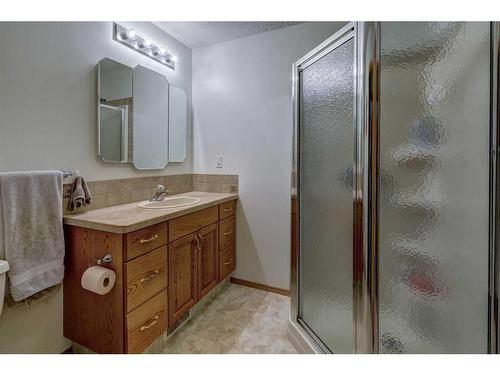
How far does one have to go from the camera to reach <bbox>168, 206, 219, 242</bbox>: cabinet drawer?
158cm

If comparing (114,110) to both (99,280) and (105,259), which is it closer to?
(105,259)

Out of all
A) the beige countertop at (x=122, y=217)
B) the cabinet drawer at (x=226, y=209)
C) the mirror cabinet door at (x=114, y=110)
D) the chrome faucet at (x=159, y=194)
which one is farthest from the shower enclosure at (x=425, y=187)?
the mirror cabinet door at (x=114, y=110)

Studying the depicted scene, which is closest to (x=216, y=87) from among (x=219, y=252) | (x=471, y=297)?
(x=219, y=252)

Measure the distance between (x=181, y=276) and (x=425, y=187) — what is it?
1449 millimetres

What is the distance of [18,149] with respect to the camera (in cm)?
129

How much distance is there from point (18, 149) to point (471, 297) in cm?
219

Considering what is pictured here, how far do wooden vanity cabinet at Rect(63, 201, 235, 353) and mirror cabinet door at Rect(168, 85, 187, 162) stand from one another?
83cm

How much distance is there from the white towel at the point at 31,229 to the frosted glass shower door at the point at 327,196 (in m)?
1.38

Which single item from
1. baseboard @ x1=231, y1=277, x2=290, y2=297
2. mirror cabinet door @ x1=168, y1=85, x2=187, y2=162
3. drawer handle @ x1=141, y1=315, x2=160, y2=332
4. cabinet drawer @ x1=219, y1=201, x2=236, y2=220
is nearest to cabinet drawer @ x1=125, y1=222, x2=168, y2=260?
drawer handle @ x1=141, y1=315, x2=160, y2=332

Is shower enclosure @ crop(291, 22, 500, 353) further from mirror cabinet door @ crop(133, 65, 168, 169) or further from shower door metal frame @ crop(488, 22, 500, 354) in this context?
mirror cabinet door @ crop(133, 65, 168, 169)

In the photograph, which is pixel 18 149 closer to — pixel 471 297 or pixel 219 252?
pixel 219 252

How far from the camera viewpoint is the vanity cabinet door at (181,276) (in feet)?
5.18

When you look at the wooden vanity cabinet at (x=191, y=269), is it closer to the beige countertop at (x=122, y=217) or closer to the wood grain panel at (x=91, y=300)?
the beige countertop at (x=122, y=217)

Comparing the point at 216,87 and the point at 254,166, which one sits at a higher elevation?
the point at 216,87
